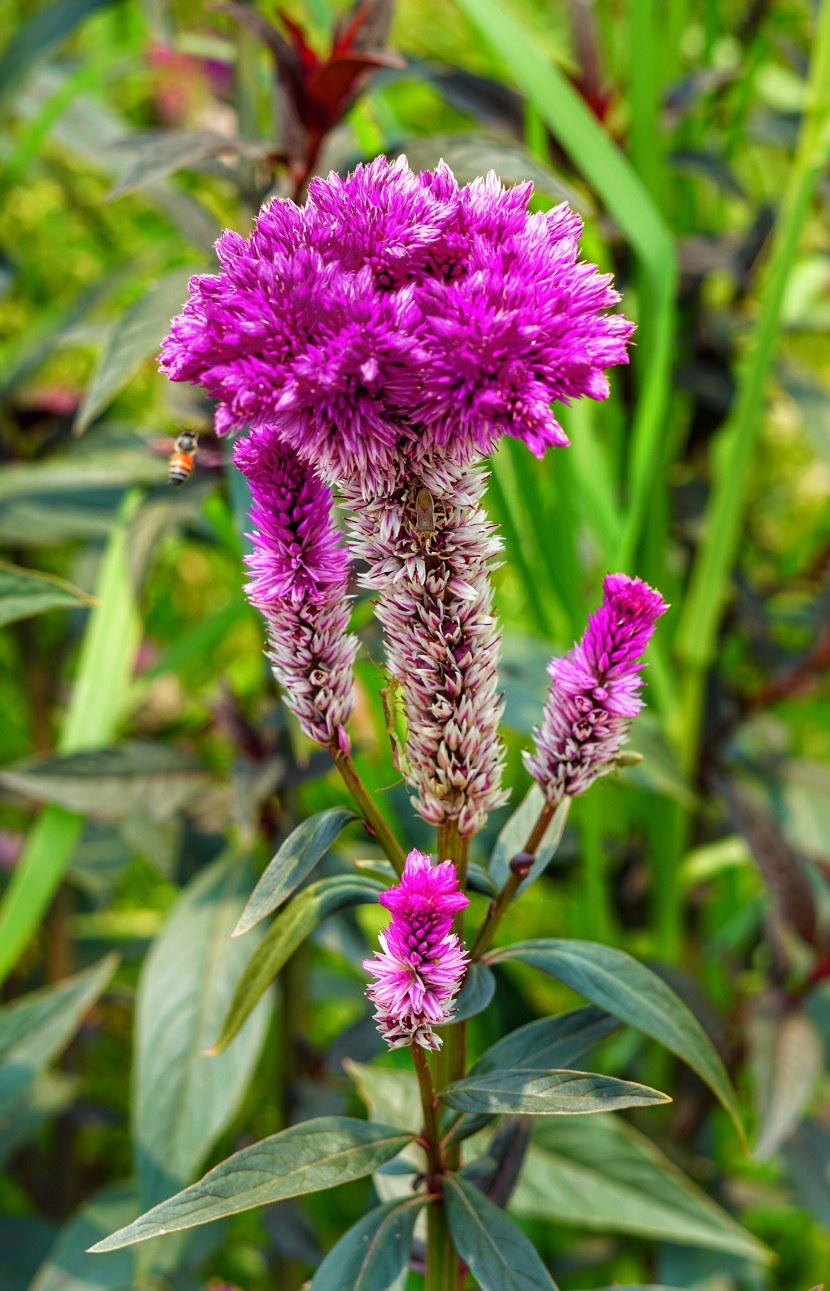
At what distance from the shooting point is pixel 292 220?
1.41 feet

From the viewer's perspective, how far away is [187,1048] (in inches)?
35.7

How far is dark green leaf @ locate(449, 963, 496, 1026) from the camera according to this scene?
1.72ft

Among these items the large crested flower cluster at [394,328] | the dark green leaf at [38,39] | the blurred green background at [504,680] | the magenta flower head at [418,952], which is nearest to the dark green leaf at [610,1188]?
the blurred green background at [504,680]

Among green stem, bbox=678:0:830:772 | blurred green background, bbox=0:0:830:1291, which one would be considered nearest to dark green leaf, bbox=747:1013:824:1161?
blurred green background, bbox=0:0:830:1291

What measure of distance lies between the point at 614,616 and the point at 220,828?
25.7 inches

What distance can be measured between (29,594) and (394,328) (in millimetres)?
424

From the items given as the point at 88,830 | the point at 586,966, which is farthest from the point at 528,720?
the point at 88,830

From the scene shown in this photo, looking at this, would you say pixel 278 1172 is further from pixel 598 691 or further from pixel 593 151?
pixel 593 151

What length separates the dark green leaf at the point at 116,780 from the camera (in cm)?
99

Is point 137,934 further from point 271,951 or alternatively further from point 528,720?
point 271,951

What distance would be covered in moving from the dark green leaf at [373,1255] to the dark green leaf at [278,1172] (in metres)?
0.03

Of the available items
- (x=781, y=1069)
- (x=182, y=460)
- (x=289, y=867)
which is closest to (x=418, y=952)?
(x=289, y=867)

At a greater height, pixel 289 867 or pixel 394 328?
pixel 394 328

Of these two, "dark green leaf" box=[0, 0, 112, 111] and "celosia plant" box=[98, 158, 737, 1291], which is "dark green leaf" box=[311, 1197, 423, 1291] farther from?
"dark green leaf" box=[0, 0, 112, 111]
